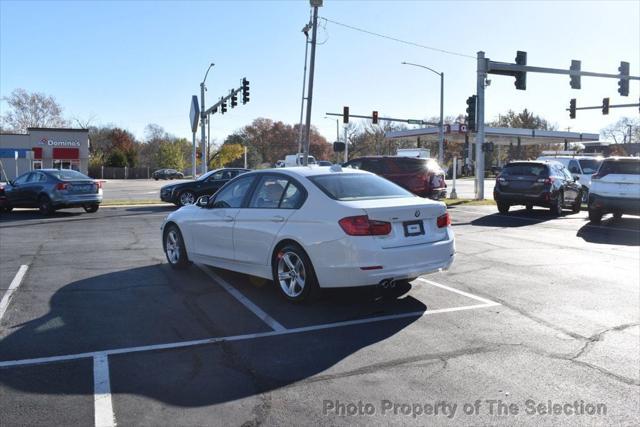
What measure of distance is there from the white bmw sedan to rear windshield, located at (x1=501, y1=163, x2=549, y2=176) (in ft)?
38.0

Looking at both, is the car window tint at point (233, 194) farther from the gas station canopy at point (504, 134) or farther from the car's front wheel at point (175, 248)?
the gas station canopy at point (504, 134)

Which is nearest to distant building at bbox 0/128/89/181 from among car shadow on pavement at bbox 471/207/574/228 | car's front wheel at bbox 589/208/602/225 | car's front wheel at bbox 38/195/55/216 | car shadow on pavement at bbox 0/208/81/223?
car shadow on pavement at bbox 0/208/81/223

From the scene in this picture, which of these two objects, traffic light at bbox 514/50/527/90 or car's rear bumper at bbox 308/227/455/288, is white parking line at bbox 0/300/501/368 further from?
traffic light at bbox 514/50/527/90

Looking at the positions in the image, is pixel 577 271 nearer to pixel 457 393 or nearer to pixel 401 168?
pixel 457 393

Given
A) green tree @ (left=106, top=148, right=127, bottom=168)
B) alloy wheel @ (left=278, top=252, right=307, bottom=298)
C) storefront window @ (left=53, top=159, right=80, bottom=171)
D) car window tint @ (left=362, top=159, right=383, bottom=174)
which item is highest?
green tree @ (left=106, top=148, right=127, bottom=168)

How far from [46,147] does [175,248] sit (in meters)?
57.8

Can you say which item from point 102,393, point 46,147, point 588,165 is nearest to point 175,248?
point 102,393

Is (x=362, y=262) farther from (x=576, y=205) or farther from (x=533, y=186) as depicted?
(x=576, y=205)

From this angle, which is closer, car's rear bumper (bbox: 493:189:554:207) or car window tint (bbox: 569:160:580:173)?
car's rear bumper (bbox: 493:189:554:207)

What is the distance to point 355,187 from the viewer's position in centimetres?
656

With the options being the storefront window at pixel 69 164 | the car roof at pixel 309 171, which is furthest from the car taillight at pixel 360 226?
the storefront window at pixel 69 164

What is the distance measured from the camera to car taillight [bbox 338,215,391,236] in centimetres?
575

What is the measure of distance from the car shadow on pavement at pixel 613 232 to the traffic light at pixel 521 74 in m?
10.4

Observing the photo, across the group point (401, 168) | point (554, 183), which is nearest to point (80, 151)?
point (401, 168)
